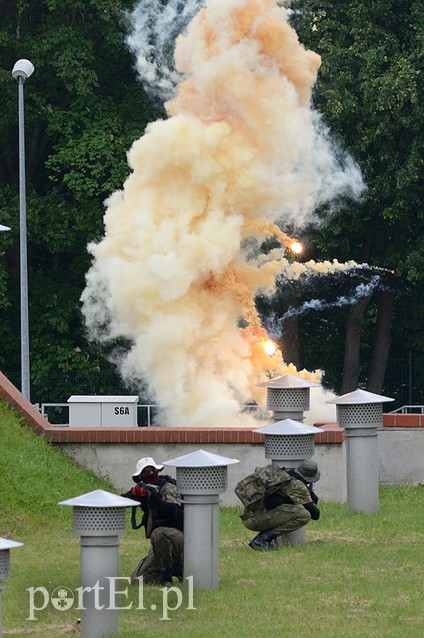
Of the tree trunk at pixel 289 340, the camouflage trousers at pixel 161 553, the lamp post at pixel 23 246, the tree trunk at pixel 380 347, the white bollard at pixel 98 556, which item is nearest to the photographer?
the white bollard at pixel 98 556

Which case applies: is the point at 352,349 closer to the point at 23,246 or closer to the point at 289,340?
the point at 289,340

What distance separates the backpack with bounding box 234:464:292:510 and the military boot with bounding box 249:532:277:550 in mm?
450

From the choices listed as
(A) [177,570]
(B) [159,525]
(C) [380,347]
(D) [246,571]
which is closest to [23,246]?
(C) [380,347]

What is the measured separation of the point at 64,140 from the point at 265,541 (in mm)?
19602

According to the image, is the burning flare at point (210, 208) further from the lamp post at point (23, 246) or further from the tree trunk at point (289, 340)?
the tree trunk at point (289, 340)

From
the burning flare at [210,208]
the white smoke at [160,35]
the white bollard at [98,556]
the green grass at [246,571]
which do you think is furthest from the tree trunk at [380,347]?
the white bollard at [98,556]

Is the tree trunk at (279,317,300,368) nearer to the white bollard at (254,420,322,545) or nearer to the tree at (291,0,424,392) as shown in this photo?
the tree at (291,0,424,392)

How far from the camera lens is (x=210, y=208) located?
25000 millimetres

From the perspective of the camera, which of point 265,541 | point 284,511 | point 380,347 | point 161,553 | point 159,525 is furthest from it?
point 380,347

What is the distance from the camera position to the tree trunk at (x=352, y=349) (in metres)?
34.8

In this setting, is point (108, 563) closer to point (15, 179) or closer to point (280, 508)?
point (280, 508)

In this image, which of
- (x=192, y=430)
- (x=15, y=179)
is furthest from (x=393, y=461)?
(x=15, y=179)

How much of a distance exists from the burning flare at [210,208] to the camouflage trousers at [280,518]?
8.16m

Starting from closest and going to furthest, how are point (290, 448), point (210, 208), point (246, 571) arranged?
point (246, 571), point (290, 448), point (210, 208)
